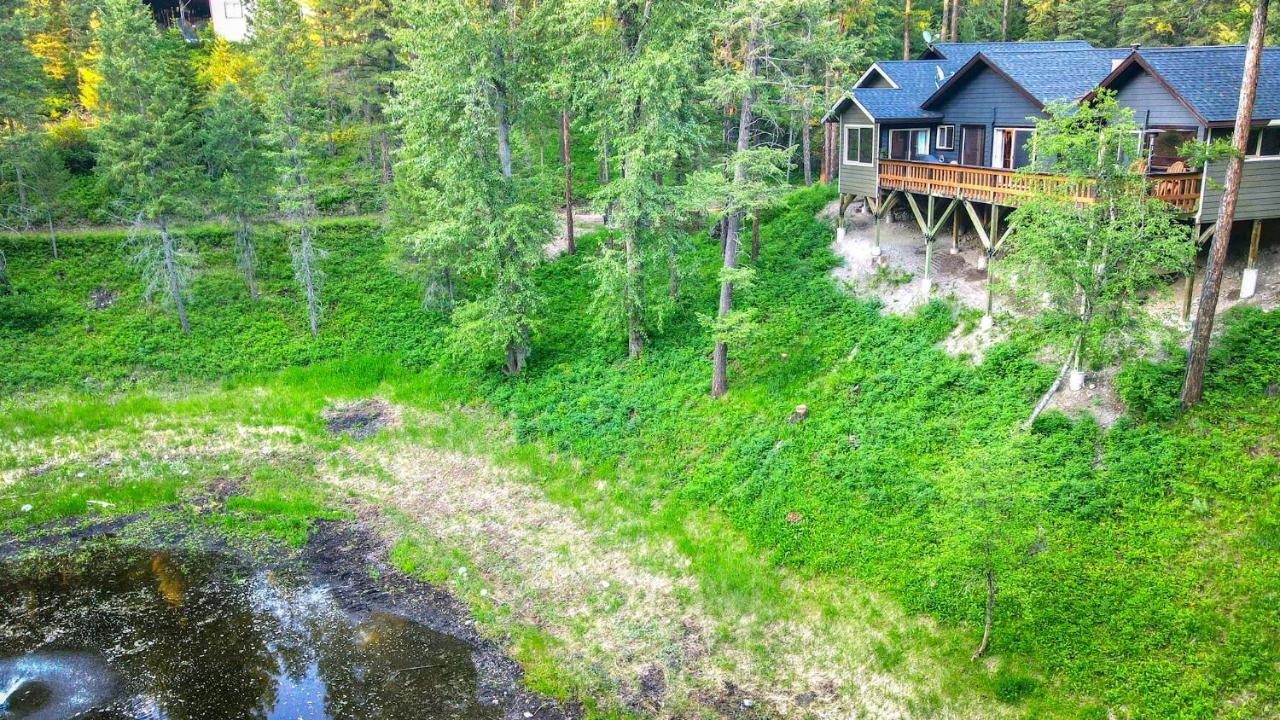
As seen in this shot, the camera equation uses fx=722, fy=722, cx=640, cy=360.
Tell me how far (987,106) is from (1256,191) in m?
9.15

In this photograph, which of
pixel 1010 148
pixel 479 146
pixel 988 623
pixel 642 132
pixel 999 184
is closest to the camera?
pixel 988 623

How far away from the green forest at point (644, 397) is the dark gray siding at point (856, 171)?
242 centimetres

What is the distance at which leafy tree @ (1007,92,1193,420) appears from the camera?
15086mm

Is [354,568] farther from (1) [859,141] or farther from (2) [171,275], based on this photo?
(1) [859,141]

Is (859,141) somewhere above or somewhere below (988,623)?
above

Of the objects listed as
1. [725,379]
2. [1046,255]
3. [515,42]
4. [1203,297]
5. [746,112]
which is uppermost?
[515,42]

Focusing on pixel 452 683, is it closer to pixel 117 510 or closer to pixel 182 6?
pixel 117 510

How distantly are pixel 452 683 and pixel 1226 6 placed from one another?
4773cm

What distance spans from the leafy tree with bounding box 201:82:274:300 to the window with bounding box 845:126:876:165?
26.0m

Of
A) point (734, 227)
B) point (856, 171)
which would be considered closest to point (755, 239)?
point (856, 171)

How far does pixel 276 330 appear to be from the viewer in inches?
1297

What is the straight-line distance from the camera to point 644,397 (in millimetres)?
23906

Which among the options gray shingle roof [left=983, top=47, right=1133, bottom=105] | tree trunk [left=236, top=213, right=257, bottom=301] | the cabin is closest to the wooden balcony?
the cabin

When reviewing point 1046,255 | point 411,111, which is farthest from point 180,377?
point 1046,255
